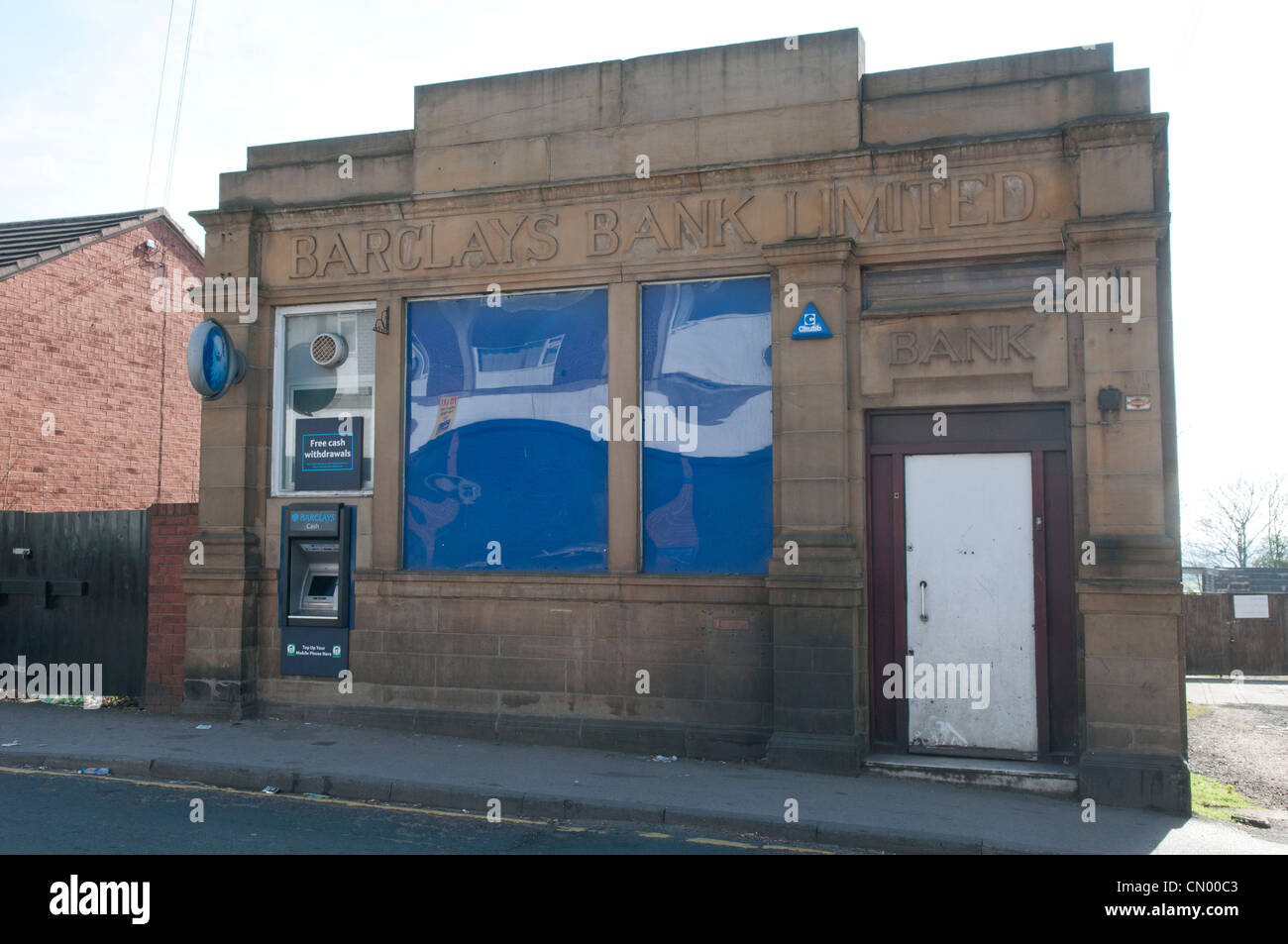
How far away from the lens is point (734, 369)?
9.76 meters

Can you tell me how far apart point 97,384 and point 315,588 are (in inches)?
371

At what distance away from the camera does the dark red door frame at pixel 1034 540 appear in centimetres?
877

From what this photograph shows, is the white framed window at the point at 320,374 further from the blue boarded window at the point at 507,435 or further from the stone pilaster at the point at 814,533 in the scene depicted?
the stone pilaster at the point at 814,533

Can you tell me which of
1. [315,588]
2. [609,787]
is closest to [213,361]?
[315,588]

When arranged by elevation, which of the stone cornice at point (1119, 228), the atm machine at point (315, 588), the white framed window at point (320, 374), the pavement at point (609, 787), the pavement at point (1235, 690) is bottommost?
the pavement at point (1235, 690)

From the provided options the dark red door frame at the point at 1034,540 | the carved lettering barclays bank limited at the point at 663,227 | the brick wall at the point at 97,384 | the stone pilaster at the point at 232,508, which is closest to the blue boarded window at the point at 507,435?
the carved lettering barclays bank limited at the point at 663,227

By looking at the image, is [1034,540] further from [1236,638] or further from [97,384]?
[97,384]

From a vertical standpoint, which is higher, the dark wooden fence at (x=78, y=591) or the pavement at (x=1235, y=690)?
the dark wooden fence at (x=78, y=591)

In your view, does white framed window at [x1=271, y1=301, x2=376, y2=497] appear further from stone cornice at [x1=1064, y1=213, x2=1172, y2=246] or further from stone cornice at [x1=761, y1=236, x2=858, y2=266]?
stone cornice at [x1=1064, y1=213, x2=1172, y2=246]

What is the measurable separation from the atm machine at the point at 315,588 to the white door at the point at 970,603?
5.56 metres

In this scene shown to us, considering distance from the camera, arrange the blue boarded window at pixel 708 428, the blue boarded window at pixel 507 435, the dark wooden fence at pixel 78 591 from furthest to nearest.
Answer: the dark wooden fence at pixel 78 591, the blue boarded window at pixel 507 435, the blue boarded window at pixel 708 428

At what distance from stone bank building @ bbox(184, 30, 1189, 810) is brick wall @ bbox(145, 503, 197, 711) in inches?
15.9

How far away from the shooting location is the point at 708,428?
980 centimetres
